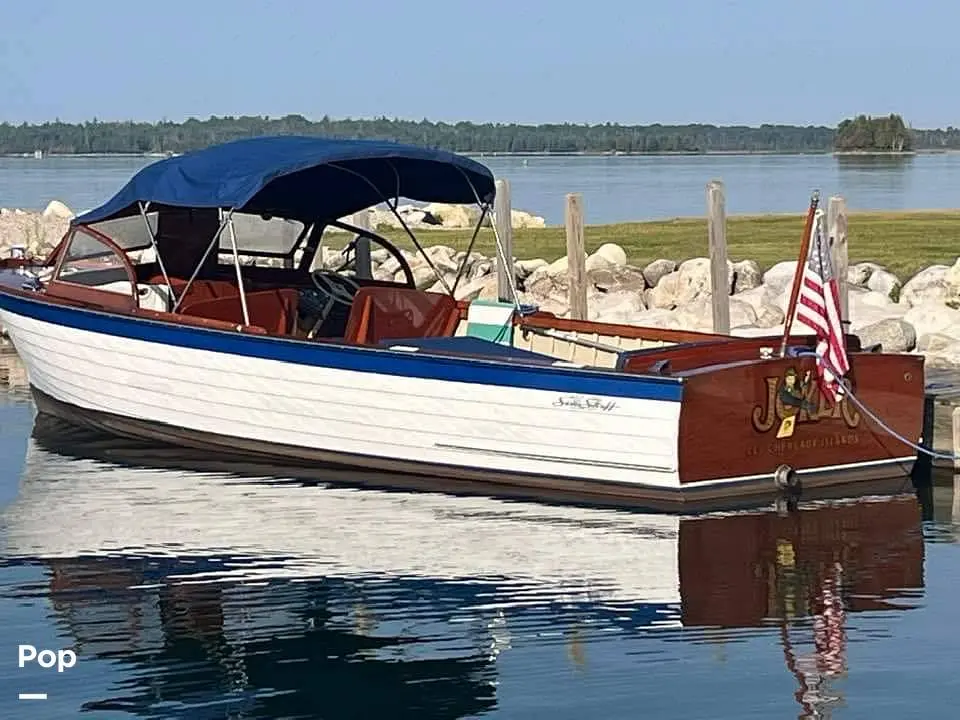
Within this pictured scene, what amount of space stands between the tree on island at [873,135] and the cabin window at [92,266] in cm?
13797

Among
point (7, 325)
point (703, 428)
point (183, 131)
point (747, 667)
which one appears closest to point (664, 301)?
point (7, 325)

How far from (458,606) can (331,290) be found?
21.6 ft

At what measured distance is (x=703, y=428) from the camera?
1253cm

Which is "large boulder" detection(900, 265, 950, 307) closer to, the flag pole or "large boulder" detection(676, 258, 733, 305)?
"large boulder" detection(676, 258, 733, 305)

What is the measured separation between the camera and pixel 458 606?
33.5ft

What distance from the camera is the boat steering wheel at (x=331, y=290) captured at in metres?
16.0

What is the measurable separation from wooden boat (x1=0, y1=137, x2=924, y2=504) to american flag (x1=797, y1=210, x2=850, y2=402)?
14 cm

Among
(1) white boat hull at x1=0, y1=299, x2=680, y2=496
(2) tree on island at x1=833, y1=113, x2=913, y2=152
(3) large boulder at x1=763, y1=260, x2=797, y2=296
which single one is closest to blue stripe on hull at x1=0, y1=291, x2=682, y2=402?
(1) white boat hull at x1=0, y1=299, x2=680, y2=496

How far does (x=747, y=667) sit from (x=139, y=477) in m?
6.90

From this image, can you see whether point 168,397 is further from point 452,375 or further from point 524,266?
point 524,266

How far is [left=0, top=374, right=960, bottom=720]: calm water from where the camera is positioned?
8547 millimetres

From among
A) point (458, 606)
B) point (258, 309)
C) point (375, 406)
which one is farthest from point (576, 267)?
point (458, 606)

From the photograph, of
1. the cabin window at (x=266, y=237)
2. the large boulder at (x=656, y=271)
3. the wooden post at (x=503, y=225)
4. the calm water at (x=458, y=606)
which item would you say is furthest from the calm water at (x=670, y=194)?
the calm water at (x=458, y=606)

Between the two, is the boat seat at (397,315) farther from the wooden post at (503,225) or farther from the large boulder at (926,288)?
the large boulder at (926,288)
